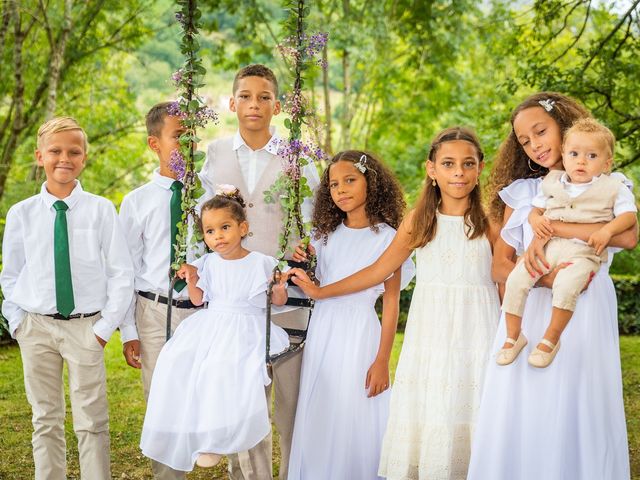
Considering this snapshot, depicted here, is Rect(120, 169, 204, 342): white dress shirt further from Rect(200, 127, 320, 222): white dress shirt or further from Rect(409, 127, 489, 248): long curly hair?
Rect(409, 127, 489, 248): long curly hair

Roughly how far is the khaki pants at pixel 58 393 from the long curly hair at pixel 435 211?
1712 mm

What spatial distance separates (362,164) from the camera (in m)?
4.34

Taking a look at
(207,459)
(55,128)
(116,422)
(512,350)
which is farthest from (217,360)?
(116,422)

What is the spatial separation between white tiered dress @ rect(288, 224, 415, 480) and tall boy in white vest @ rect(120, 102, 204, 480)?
2.26 ft

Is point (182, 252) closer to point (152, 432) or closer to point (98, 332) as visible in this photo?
point (98, 332)

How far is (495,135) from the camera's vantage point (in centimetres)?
966

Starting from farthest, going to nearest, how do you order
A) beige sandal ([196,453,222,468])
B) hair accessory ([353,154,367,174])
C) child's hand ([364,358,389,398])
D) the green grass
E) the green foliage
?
the green foliage → the green grass → hair accessory ([353,154,367,174]) → child's hand ([364,358,389,398]) → beige sandal ([196,453,222,468])

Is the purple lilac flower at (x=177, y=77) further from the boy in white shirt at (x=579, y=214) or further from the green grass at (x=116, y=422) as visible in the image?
the green grass at (x=116, y=422)

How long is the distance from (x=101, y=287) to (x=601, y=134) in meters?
→ 2.54

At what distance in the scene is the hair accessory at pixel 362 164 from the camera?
431cm

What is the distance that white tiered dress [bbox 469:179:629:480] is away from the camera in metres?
3.44

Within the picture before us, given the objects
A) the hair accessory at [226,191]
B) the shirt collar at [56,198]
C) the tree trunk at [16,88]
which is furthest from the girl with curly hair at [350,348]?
the tree trunk at [16,88]

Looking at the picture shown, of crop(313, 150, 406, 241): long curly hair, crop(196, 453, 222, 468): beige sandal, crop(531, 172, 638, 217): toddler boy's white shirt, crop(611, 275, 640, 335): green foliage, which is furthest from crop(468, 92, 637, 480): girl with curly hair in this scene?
crop(611, 275, 640, 335): green foliage

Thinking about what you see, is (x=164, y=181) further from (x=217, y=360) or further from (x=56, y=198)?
(x=217, y=360)
